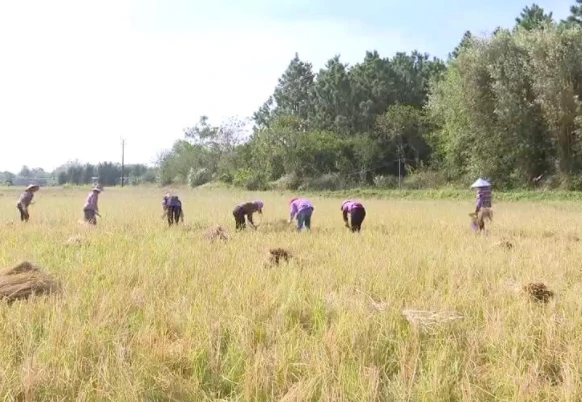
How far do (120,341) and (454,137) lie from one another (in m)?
25.6

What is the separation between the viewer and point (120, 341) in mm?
3197

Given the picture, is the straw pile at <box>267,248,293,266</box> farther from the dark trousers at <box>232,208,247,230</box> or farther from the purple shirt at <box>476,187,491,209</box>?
the purple shirt at <box>476,187,491,209</box>

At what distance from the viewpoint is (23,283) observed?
4305 mm

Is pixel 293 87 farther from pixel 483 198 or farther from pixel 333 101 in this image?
pixel 483 198

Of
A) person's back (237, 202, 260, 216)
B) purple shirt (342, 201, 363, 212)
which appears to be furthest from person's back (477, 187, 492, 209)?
person's back (237, 202, 260, 216)

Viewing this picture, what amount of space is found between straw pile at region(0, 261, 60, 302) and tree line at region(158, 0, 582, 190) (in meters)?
22.0

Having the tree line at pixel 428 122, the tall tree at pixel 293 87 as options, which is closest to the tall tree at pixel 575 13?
the tree line at pixel 428 122

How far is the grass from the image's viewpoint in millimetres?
2615

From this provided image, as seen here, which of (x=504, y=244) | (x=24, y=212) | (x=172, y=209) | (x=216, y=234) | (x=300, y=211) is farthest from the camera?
(x=24, y=212)

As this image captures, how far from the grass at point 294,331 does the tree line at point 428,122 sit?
19132 mm

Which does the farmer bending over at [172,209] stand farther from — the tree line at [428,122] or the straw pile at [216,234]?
the tree line at [428,122]

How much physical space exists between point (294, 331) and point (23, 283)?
2.45 metres

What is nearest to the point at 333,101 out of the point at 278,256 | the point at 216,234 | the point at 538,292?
the point at 216,234

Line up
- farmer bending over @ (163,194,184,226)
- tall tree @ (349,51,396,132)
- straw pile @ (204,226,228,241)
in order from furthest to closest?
1. tall tree @ (349,51,396,132)
2. farmer bending over @ (163,194,184,226)
3. straw pile @ (204,226,228,241)
